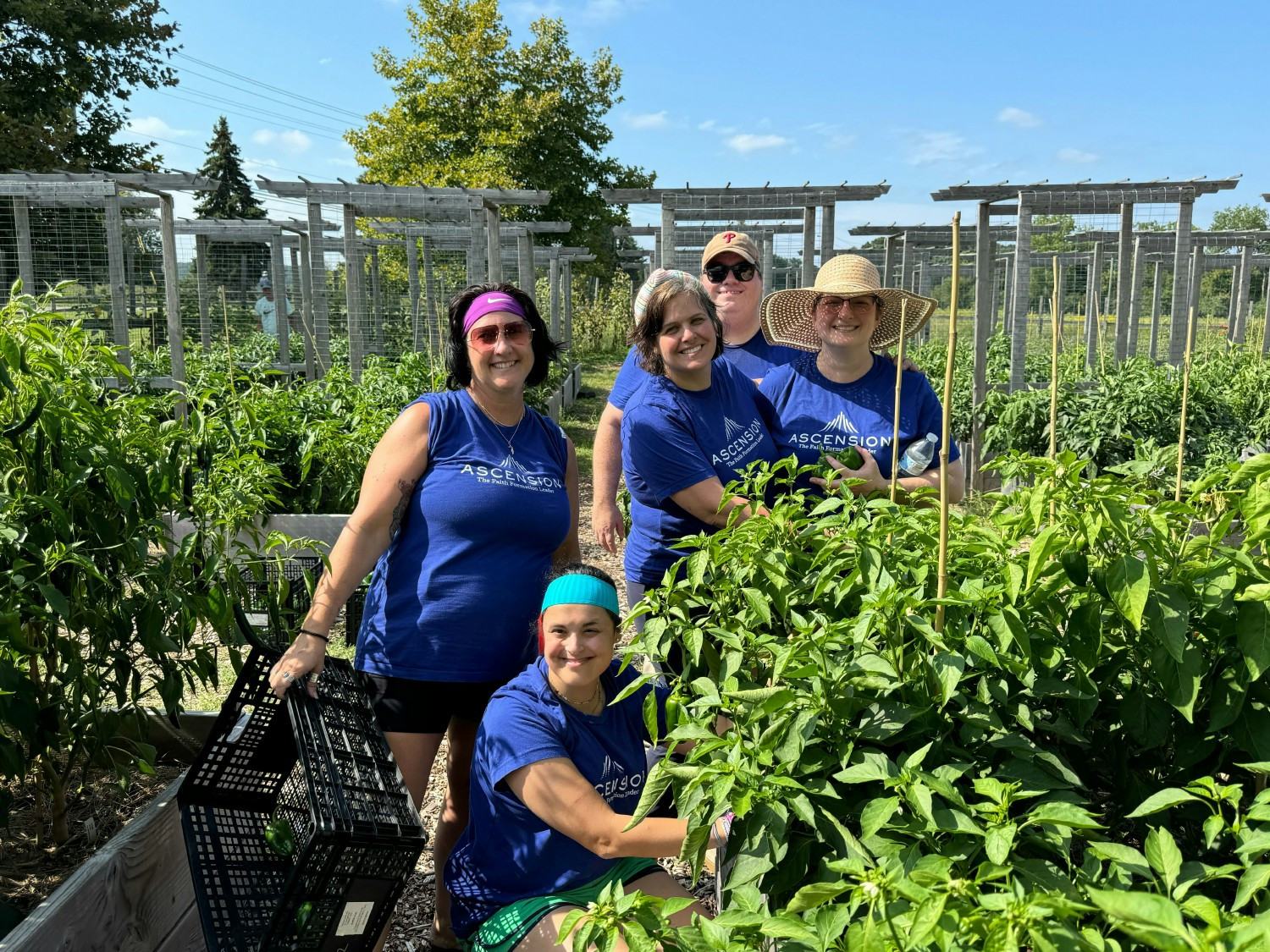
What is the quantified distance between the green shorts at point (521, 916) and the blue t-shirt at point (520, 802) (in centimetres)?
4

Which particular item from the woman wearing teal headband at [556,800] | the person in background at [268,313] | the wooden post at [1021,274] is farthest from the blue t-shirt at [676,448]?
the person in background at [268,313]

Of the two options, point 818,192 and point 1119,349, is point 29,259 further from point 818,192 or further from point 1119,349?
point 1119,349

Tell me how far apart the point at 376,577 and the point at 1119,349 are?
461 inches

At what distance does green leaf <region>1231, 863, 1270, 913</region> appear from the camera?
3.93 ft

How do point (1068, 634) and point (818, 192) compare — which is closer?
point (1068, 634)

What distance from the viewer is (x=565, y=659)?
228cm

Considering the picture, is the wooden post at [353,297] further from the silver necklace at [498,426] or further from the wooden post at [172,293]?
the silver necklace at [498,426]

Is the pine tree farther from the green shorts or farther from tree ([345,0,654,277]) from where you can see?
the green shorts

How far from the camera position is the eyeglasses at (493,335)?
2.69m

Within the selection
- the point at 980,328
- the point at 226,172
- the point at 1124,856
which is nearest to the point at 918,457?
the point at 1124,856

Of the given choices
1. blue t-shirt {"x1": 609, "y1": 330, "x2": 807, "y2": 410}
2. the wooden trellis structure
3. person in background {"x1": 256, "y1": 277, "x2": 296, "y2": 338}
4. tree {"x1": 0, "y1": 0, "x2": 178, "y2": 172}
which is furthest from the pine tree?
blue t-shirt {"x1": 609, "y1": 330, "x2": 807, "y2": 410}

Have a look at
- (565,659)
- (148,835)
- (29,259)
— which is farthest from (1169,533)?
(29,259)

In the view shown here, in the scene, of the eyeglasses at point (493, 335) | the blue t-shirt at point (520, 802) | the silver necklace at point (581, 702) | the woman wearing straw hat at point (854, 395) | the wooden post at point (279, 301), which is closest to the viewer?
the blue t-shirt at point (520, 802)

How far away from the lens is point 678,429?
109 inches
